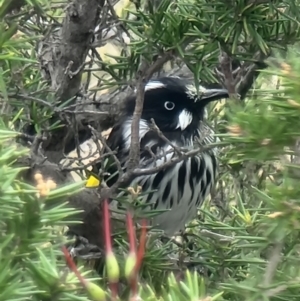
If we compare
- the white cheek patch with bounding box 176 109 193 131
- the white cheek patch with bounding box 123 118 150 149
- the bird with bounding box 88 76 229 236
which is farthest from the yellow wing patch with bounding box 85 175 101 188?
the white cheek patch with bounding box 176 109 193 131

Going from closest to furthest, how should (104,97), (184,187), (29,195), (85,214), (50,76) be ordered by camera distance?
1. (29,195)
2. (85,214)
3. (50,76)
4. (104,97)
5. (184,187)

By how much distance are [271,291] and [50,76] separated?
2.60 feet

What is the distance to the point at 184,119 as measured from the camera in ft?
6.46

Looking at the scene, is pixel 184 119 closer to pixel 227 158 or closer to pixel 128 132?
pixel 128 132

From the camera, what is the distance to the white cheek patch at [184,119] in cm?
196

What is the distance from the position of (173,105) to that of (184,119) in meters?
0.05

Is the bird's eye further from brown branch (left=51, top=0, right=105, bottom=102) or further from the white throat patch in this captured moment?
brown branch (left=51, top=0, right=105, bottom=102)

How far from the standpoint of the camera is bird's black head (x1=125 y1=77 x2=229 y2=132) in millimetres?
1887

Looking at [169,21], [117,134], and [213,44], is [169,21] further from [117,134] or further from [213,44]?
[117,134]

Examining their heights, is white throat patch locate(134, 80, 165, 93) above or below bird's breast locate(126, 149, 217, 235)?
above

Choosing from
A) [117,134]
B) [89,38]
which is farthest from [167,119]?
[89,38]

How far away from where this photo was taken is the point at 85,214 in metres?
1.05

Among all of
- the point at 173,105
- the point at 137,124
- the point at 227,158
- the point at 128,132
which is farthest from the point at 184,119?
the point at 227,158

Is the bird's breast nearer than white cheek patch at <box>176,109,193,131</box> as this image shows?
Yes
